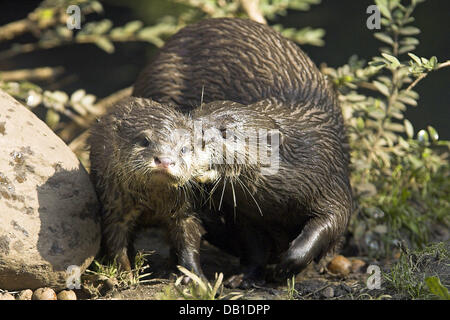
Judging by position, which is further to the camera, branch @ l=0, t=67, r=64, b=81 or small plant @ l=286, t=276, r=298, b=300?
branch @ l=0, t=67, r=64, b=81

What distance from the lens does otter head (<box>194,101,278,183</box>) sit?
261 centimetres

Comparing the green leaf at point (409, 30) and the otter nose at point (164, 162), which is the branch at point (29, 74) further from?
the otter nose at point (164, 162)

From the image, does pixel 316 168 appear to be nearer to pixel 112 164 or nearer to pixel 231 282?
pixel 231 282

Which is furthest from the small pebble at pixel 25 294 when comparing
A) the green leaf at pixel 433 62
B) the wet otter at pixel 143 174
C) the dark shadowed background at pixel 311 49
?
the dark shadowed background at pixel 311 49

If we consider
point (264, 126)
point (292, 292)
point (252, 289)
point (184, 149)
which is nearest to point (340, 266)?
point (252, 289)

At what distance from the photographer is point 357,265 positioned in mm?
3463

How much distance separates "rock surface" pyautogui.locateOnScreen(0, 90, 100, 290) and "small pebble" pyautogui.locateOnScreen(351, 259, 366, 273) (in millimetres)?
1222

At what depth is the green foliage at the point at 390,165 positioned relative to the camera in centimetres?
370

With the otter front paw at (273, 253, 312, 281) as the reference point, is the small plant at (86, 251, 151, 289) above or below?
below

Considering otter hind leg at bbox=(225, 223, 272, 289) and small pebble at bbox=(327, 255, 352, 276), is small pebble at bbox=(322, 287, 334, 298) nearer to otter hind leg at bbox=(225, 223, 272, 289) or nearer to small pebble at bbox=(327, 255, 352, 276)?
otter hind leg at bbox=(225, 223, 272, 289)

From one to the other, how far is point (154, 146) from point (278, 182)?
566 mm

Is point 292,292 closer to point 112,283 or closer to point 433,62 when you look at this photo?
point 112,283

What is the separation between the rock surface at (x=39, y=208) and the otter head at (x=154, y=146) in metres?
0.35

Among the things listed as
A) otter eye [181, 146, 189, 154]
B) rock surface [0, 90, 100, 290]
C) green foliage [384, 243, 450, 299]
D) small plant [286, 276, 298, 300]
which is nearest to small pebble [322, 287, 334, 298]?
small plant [286, 276, 298, 300]
